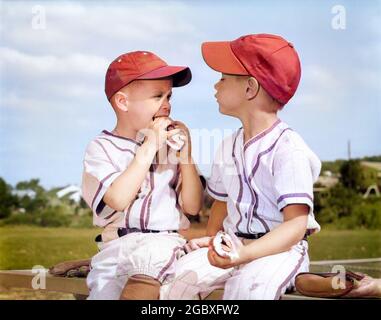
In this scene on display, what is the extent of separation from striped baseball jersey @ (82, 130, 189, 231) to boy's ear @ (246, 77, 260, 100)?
0.27 metres

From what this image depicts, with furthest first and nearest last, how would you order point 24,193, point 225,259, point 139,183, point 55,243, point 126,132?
point 55,243, point 24,193, point 126,132, point 139,183, point 225,259

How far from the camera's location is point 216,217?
7.41ft

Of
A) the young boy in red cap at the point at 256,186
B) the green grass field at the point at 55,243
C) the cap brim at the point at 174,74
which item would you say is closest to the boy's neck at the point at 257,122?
the young boy in red cap at the point at 256,186

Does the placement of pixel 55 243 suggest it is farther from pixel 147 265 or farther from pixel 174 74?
pixel 174 74

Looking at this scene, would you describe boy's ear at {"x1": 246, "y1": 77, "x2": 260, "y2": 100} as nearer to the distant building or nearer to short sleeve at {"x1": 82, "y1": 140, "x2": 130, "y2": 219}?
short sleeve at {"x1": 82, "y1": 140, "x2": 130, "y2": 219}

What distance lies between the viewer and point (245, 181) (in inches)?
85.0

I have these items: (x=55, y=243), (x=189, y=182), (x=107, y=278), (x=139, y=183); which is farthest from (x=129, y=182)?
(x=55, y=243)

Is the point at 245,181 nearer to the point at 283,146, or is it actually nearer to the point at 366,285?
the point at 283,146

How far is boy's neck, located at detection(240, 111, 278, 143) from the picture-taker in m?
2.18

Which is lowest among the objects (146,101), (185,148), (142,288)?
(142,288)

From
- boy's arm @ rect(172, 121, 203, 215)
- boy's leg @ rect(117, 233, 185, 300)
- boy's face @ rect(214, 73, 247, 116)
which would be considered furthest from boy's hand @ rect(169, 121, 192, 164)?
boy's leg @ rect(117, 233, 185, 300)

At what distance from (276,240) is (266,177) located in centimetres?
16

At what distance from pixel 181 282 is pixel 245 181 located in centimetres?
30
